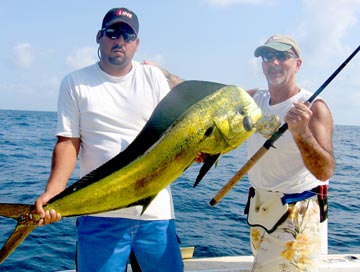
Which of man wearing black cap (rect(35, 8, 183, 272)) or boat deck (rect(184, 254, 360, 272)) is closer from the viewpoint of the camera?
man wearing black cap (rect(35, 8, 183, 272))

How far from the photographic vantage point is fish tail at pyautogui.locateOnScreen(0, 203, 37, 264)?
6.98 ft

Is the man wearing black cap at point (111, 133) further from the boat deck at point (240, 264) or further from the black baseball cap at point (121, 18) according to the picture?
the boat deck at point (240, 264)

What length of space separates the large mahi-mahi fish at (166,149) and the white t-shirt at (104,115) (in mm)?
609

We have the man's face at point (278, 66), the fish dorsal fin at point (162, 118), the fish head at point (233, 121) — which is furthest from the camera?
the man's face at point (278, 66)

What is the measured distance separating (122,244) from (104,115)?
82cm

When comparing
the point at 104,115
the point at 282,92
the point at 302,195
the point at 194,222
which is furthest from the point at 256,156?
the point at 194,222

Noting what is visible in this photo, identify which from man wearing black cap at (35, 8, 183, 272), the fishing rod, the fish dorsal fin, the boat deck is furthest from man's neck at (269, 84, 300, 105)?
the boat deck

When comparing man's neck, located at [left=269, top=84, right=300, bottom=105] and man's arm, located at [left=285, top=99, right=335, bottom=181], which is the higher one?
man's neck, located at [left=269, top=84, right=300, bottom=105]

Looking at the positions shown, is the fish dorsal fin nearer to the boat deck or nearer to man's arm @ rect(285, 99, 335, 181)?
man's arm @ rect(285, 99, 335, 181)

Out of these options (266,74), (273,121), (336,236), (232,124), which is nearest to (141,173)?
(232,124)

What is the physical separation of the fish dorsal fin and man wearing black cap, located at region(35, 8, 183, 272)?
60 centimetres

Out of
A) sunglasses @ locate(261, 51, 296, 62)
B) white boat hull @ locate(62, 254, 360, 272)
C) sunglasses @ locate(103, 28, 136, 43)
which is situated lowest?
white boat hull @ locate(62, 254, 360, 272)

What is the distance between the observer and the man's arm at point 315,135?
2.61m

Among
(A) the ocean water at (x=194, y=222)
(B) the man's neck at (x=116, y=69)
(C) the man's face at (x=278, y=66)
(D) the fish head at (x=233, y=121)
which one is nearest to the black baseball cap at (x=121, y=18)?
(B) the man's neck at (x=116, y=69)
